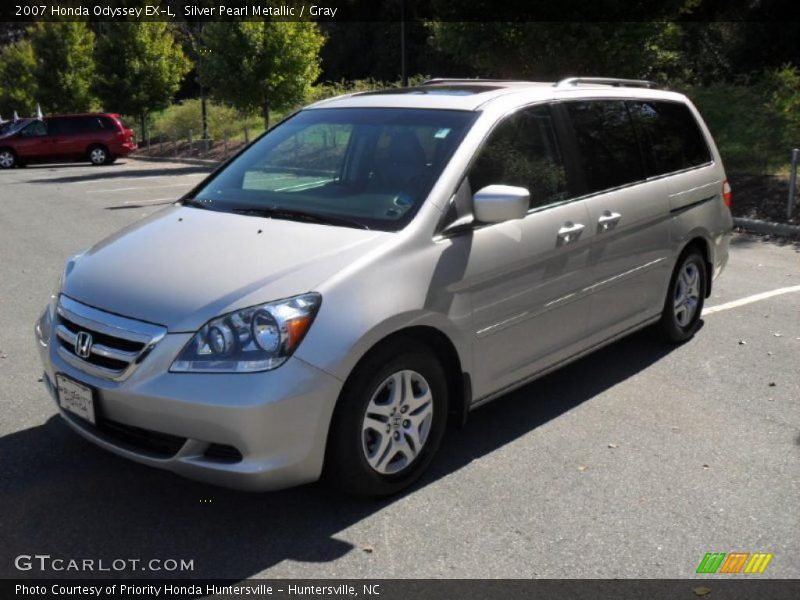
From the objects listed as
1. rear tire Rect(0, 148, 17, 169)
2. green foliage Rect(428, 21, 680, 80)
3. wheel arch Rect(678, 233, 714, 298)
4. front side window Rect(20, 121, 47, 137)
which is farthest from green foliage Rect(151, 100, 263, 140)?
wheel arch Rect(678, 233, 714, 298)

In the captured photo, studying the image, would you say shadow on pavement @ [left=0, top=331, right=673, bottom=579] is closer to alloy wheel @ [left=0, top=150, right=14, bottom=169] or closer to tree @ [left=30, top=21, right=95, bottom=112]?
alloy wheel @ [left=0, top=150, right=14, bottom=169]

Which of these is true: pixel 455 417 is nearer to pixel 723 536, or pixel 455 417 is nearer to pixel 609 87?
pixel 723 536

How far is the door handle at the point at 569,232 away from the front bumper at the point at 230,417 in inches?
68.0

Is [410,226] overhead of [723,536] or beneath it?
overhead

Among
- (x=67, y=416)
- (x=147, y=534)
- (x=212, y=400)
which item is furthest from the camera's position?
(x=67, y=416)

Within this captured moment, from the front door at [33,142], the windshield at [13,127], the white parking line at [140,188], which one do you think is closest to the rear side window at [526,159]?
the white parking line at [140,188]

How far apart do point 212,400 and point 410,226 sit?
47.9 inches

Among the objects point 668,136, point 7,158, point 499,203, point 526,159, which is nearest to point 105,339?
point 499,203

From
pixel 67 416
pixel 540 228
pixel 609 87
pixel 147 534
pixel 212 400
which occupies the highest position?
pixel 609 87

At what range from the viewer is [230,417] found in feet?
10.8

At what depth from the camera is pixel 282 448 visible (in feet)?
11.1

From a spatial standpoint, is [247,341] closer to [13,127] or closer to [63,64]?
[13,127]

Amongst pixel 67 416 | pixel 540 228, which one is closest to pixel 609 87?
pixel 540 228

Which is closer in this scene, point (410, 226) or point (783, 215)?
point (410, 226)
